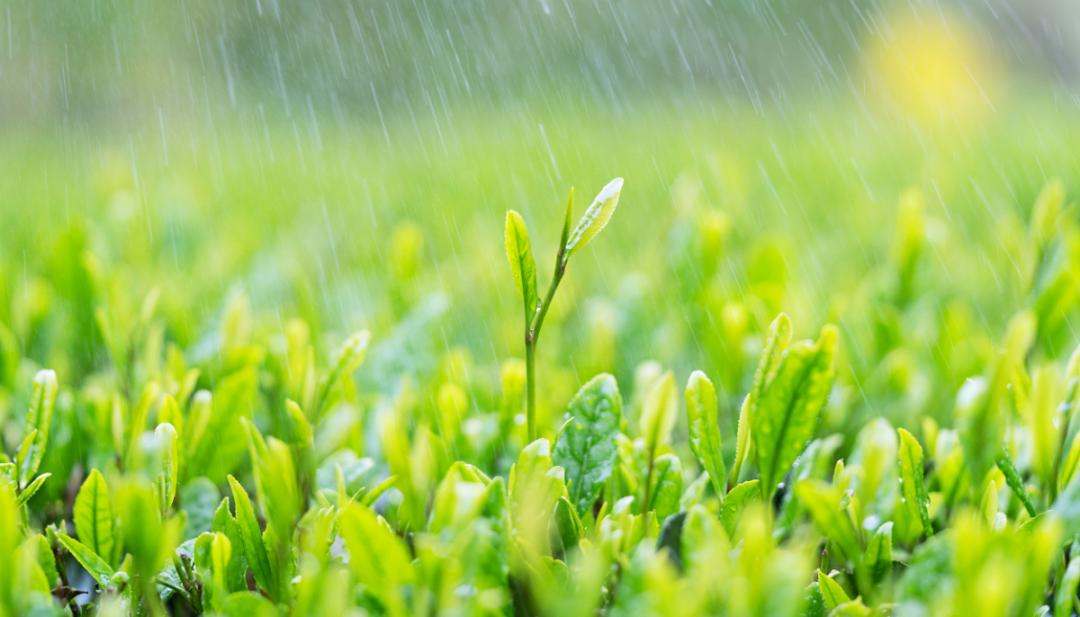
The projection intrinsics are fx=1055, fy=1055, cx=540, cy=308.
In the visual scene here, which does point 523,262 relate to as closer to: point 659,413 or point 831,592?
point 659,413

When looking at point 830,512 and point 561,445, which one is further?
point 561,445

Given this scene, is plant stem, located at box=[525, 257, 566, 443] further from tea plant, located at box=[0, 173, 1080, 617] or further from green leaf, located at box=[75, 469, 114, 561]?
green leaf, located at box=[75, 469, 114, 561]

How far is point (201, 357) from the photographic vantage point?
1.50 meters

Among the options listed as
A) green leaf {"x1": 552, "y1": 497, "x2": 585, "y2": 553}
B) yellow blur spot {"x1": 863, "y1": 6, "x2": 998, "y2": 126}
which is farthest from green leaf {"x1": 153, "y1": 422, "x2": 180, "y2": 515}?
yellow blur spot {"x1": 863, "y1": 6, "x2": 998, "y2": 126}

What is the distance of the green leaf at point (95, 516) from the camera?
0.92 metres

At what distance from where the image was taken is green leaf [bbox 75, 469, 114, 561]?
3.01 feet

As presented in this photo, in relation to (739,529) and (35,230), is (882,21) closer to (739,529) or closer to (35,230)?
(35,230)

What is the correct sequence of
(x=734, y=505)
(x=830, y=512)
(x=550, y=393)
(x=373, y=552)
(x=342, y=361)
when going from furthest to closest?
(x=550, y=393) < (x=342, y=361) < (x=734, y=505) < (x=830, y=512) < (x=373, y=552)

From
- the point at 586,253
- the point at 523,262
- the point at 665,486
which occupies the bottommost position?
the point at 586,253

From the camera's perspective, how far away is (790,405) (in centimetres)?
88

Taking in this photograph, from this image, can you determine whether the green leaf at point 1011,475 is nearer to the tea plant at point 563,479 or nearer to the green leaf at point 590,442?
the tea plant at point 563,479

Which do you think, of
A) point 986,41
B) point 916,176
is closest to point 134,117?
point 916,176

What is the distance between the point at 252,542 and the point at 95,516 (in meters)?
0.16

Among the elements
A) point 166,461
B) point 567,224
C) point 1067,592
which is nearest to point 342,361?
point 166,461
